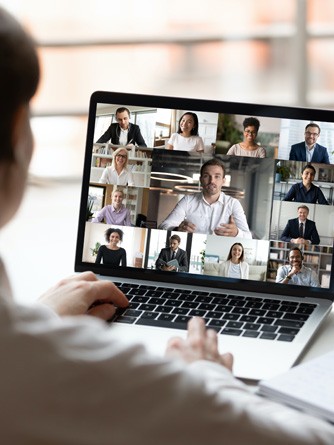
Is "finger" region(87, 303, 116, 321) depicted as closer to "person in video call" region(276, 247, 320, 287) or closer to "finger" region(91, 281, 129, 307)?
"finger" region(91, 281, 129, 307)

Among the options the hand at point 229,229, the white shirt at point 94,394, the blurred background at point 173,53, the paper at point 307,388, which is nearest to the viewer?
the white shirt at point 94,394

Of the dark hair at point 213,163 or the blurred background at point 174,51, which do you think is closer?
the dark hair at point 213,163

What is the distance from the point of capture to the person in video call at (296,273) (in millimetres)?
1383

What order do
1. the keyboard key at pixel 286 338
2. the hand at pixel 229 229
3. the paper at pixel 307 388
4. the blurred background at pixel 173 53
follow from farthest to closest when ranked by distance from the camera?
the blurred background at pixel 173 53 < the hand at pixel 229 229 < the keyboard key at pixel 286 338 < the paper at pixel 307 388

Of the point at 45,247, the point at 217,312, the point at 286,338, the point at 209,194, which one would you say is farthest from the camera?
the point at 45,247

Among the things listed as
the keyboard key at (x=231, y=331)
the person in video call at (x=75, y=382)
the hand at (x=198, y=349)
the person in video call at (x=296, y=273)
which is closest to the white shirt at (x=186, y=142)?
the person in video call at (x=296, y=273)

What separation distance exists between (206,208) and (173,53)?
8.62 ft

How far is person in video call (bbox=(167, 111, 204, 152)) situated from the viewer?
1419 millimetres

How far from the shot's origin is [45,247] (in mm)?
1636

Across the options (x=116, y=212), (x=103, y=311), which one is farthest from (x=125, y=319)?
(x=116, y=212)

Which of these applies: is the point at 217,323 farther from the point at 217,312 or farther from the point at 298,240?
the point at 298,240

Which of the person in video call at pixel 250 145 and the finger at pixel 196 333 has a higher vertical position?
the person in video call at pixel 250 145

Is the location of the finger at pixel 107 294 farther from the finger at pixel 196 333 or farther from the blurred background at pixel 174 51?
the blurred background at pixel 174 51

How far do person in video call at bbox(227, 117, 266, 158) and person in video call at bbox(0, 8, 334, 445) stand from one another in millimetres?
664
